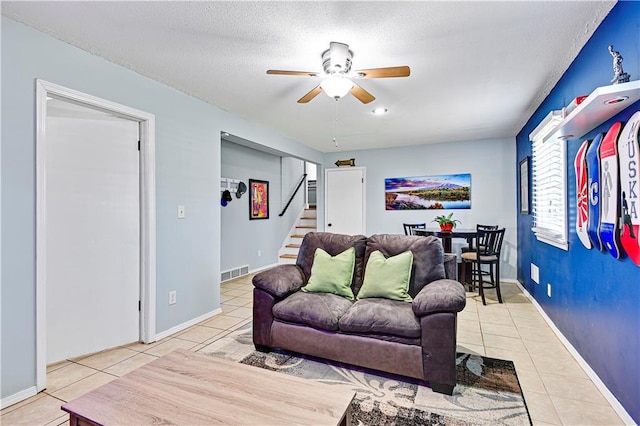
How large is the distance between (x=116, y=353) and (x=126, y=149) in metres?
1.74

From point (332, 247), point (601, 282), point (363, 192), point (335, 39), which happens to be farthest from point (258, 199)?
point (601, 282)

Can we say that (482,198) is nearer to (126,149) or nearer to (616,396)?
(616,396)

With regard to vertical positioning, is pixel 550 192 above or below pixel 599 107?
below

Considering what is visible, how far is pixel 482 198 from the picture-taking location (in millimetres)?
5355

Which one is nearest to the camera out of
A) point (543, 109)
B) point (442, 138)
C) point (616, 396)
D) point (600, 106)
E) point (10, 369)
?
point (600, 106)

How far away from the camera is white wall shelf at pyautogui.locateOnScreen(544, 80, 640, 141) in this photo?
1.54 meters

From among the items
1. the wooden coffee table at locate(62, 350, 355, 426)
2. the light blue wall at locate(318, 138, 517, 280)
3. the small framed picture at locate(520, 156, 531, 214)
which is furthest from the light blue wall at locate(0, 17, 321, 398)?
the small framed picture at locate(520, 156, 531, 214)

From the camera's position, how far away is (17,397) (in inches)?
78.8

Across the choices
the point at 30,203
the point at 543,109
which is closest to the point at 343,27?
the point at 30,203

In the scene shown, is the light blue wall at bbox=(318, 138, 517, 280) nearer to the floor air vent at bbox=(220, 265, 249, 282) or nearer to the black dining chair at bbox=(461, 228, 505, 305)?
the black dining chair at bbox=(461, 228, 505, 305)

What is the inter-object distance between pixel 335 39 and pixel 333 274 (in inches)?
70.6

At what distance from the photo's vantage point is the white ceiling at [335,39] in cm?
191

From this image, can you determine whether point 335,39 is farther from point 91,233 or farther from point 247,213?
point 247,213

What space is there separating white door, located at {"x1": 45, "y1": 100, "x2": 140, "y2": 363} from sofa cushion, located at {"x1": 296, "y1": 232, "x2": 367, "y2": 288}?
1517 millimetres
